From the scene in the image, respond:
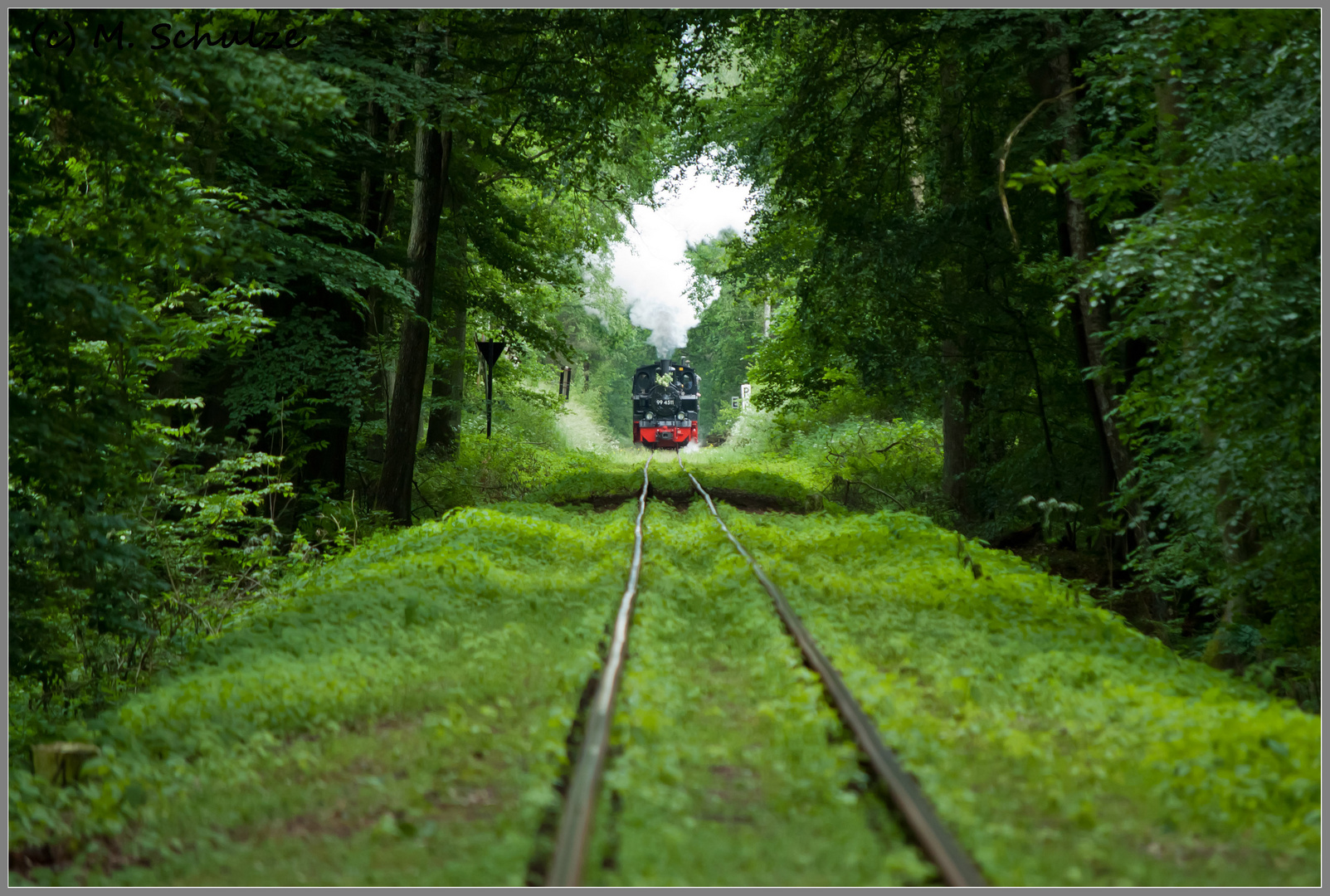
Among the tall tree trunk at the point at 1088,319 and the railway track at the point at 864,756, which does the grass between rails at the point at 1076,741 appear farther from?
the tall tree trunk at the point at 1088,319

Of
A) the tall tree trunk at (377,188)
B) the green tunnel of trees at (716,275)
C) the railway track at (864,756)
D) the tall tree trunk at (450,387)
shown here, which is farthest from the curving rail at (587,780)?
the tall tree trunk at (450,387)

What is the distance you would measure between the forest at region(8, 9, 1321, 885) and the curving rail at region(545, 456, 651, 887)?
15 centimetres

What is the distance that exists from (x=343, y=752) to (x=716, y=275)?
1840cm

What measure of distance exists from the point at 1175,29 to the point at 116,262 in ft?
28.6

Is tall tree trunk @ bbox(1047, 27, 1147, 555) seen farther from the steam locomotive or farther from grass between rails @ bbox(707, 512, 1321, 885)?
the steam locomotive

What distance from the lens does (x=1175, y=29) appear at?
805 cm

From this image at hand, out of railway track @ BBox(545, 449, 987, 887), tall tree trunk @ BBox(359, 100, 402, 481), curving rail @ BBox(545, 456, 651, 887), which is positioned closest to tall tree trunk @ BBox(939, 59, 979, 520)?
tall tree trunk @ BBox(359, 100, 402, 481)

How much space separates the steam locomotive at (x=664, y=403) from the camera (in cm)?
4269

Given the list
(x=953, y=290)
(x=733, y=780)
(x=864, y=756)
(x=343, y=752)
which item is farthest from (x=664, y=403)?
(x=733, y=780)

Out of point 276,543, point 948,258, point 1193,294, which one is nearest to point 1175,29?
point 1193,294

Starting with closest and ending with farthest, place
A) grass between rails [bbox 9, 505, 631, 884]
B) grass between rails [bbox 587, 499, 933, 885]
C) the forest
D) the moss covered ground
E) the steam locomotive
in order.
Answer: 1. grass between rails [bbox 587, 499, 933, 885]
2. the moss covered ground
3. grass between rails [bbox 9, 505, 631, 884]
4. the forest
5. the steam locomotive

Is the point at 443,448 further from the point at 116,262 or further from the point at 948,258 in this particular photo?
the point at 116,262

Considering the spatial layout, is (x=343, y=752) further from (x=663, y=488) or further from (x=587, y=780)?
(x=663, y=488)

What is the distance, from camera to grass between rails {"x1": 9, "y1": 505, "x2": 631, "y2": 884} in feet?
13.4
